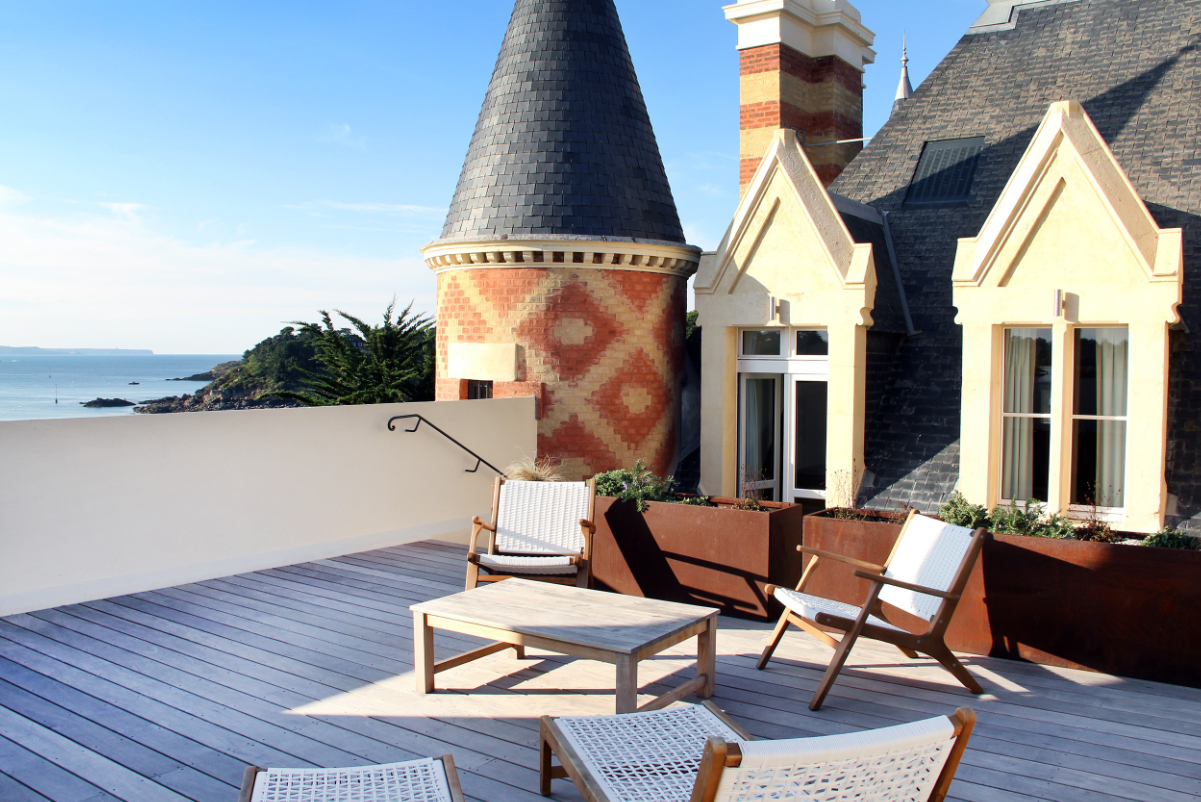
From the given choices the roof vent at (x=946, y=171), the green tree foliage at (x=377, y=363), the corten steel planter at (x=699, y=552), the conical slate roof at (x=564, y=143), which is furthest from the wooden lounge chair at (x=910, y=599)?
the green tree foliage at (x=377, y=363)

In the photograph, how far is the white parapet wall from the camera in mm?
7113

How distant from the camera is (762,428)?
10609mm

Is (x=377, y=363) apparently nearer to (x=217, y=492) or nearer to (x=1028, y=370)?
(x=217, y=492)

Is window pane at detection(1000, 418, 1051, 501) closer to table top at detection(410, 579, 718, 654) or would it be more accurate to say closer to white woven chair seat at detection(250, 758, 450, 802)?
table top at detection(410, 579, 718, 654)

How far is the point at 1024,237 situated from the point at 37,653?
8.88m

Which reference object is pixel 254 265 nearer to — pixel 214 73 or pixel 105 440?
pixel 214 73

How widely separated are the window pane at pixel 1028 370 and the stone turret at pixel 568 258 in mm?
4058

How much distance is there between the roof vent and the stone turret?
115 inches

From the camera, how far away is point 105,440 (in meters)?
7.44

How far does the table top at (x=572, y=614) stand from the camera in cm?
480

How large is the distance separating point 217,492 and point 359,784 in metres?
5.57

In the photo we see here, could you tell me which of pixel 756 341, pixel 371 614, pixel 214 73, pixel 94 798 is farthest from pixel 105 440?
pixel 214 73

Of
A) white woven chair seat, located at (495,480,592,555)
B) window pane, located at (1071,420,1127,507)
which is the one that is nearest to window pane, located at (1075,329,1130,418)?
window pane, located at (1071,420,1127,507)

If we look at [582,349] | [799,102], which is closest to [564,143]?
[582,349]
